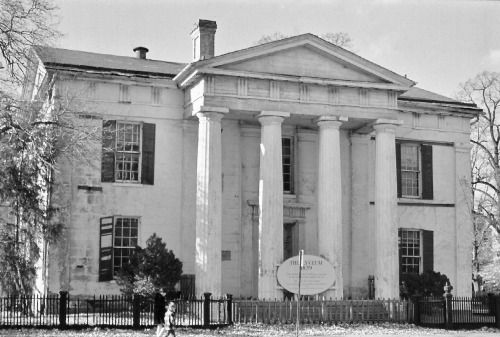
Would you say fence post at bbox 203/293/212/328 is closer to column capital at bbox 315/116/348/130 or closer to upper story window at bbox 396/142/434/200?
column capital at bbox 315/116/348/130

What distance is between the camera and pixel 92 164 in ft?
104

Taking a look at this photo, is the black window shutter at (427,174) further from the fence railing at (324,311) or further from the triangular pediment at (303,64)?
the fence railing at (324,311)

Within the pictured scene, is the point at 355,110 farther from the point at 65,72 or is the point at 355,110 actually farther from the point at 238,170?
the point at 65,72

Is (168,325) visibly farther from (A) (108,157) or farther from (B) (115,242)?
(A) (108,157)

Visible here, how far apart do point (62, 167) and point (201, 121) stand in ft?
18.3

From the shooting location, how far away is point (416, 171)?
37.1 metres

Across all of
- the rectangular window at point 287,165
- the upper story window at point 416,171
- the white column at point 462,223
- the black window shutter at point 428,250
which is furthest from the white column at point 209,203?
the white column at point 462,223

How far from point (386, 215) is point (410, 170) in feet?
16.1

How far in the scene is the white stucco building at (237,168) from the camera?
1221 inches

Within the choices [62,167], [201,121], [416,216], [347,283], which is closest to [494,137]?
[416,216]

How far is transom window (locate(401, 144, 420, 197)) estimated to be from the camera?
36.9 metres

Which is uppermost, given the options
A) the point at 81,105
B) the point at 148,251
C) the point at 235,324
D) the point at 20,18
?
the point at 20,18

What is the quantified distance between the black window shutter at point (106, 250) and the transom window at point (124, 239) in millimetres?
212

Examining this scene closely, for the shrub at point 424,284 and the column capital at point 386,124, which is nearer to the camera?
the column capital at point 386,124
